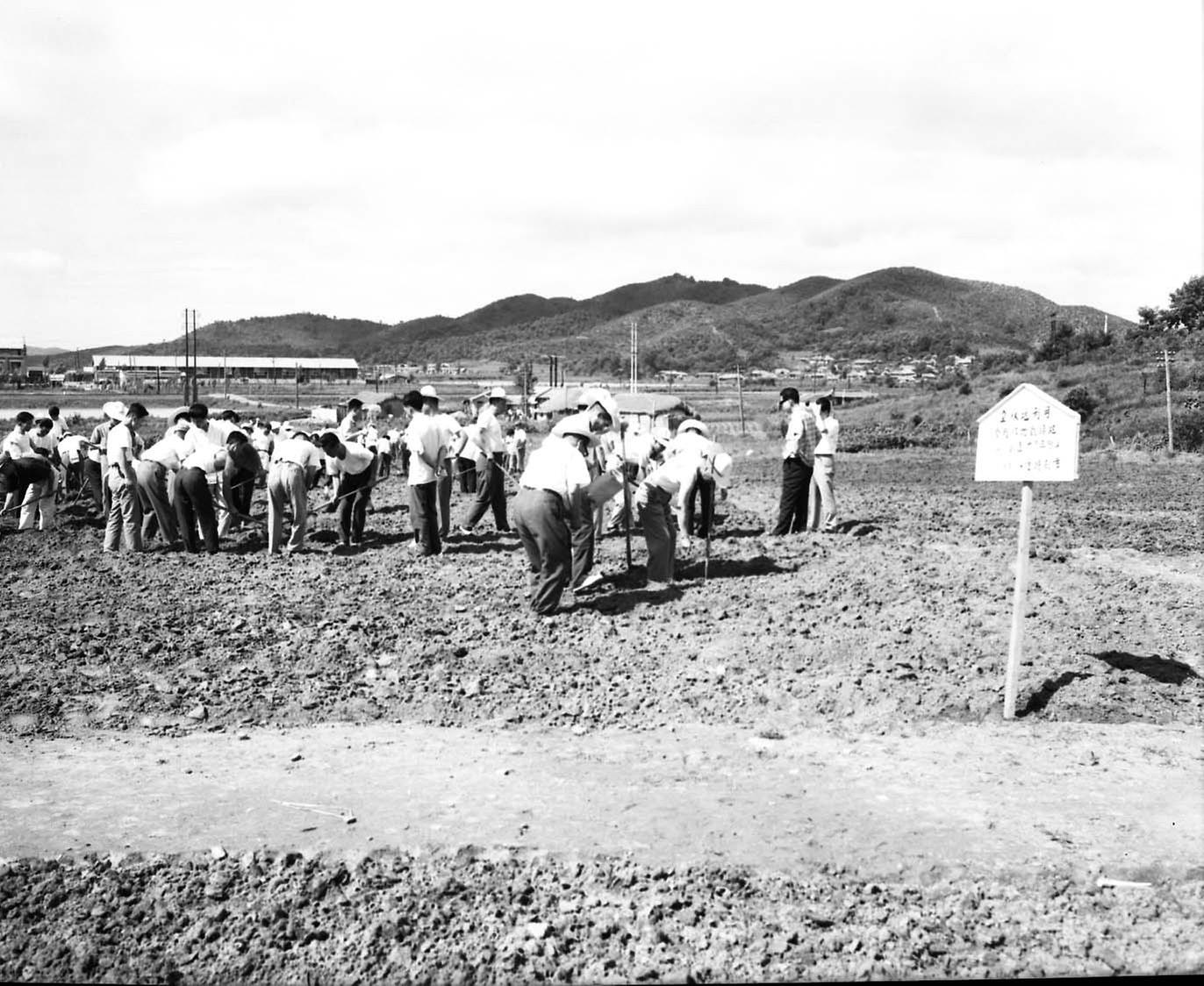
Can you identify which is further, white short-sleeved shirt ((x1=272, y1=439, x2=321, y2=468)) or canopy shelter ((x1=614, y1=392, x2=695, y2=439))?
canopy shelter ((x1=614, y1=392, x2=695, y2=439))

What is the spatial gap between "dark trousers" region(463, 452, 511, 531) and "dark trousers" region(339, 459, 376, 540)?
1263 millimetres

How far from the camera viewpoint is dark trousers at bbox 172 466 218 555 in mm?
11594

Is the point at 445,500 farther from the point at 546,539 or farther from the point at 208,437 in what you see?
the point at 546,539

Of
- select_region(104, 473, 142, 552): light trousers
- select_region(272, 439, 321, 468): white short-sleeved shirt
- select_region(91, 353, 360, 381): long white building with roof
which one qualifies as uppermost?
select_region(91, 353, 360, 381): long white building with roof

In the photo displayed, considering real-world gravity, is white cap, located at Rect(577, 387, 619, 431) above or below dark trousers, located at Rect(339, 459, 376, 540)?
above

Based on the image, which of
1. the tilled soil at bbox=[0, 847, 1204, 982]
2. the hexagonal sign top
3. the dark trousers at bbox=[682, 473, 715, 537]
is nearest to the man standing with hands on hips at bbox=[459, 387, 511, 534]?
the dark trousers at bbox=[682, 473, 715, 537]

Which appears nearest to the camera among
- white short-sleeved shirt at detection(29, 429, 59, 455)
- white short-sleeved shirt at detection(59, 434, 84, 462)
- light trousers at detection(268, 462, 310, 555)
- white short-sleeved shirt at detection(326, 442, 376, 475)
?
light trousers at detection(268, 462, 310, 555)

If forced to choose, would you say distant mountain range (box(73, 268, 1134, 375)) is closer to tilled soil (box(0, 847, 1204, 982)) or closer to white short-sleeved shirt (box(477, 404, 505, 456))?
white short-sleeved shirt (box(477, 404, 505, 456))

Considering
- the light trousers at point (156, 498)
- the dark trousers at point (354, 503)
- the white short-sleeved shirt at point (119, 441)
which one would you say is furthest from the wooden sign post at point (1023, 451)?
the white short-sleeved shirt at point (119, 441)

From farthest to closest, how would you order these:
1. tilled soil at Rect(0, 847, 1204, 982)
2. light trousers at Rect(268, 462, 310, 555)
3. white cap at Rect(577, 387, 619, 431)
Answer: light trousers at Rect(268, 462, 310, 555), white cap at Rect(577, 387, 619, 431), tilled soil at Rect(0, 847, 1204, 982)

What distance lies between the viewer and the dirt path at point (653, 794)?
482 centimetres

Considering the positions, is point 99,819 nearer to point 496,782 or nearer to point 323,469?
point 496,782

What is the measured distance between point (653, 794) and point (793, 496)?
275 inches

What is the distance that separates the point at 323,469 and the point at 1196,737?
1120 cm
